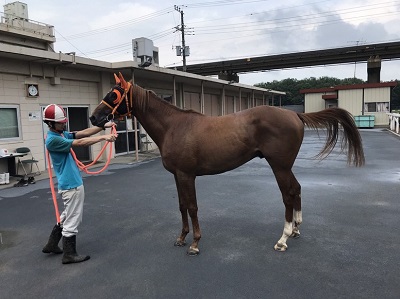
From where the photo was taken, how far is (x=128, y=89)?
330cm

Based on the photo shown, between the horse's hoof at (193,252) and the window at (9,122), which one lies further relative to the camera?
the window at (9,122)

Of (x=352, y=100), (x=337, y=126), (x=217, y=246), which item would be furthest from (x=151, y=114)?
(x=352, y=100)

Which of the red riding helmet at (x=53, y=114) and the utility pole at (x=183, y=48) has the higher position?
the utility pole at (x=183, y=48)

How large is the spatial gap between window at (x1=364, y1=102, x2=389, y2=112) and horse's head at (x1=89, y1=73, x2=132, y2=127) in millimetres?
25613

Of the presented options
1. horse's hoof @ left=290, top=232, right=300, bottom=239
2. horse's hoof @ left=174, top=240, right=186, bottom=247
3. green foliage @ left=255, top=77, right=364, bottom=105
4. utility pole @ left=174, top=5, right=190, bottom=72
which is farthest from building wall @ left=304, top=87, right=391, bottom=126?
green foliage @ left=255, top=77, right=364, bottom=105

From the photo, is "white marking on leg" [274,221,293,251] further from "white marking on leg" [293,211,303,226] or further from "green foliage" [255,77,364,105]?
"green foliage" [255,77,364,105]

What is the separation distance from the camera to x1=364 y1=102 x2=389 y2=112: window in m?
24.1

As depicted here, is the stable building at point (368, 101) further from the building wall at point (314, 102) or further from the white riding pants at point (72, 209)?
the white riding pants at point (72, 209)

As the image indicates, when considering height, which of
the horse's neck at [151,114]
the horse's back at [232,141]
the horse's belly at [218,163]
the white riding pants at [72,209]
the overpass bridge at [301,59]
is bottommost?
the white riding pants at [72,209]

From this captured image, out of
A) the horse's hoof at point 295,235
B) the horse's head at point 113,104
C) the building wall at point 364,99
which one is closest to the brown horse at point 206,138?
the horse's head at point 113,104

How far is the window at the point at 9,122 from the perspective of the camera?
25.9 ft

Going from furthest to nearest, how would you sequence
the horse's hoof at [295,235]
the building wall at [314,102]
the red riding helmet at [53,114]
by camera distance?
the building wall at [314,102]
the horse's hoof at [295,235]
the red riding helmet at [53,114]

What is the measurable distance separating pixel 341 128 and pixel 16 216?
15.8 feet

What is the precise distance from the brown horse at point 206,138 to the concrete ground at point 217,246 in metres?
0.34
